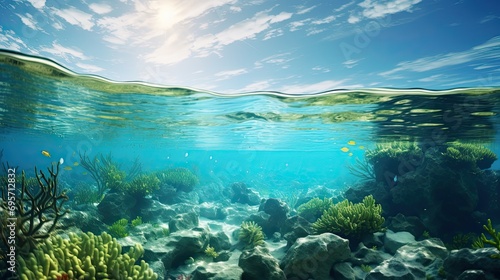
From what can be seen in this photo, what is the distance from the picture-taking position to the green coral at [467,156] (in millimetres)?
13187

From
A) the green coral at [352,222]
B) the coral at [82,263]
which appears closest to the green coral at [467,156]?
the green coral at [352,222]

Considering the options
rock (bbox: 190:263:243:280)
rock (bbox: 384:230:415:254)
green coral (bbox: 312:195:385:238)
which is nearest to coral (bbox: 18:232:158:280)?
rock (bbox: 190:263:243:280)

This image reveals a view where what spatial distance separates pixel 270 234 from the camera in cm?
1425

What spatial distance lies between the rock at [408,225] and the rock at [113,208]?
12.9 metres

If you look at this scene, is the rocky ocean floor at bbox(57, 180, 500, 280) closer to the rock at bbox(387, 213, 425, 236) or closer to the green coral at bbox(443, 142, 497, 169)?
the rock at bbox(387, 213, 425, 236)

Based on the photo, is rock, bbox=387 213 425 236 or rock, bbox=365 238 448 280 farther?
rock, bbox=387 213 425 236

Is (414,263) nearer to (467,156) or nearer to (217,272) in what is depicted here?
(217,272)

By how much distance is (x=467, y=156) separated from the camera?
13.4 meters

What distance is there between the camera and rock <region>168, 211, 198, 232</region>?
12.0 metres

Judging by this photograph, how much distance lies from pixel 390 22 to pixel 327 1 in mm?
2322

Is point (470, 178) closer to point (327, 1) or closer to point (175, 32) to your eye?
point (327, 1)

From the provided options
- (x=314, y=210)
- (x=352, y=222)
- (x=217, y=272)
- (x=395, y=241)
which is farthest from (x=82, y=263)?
(x=314, y=210)

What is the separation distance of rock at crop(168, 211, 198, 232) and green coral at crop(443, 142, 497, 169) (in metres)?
13.5

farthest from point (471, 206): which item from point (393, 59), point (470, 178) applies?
point (393, 59)
